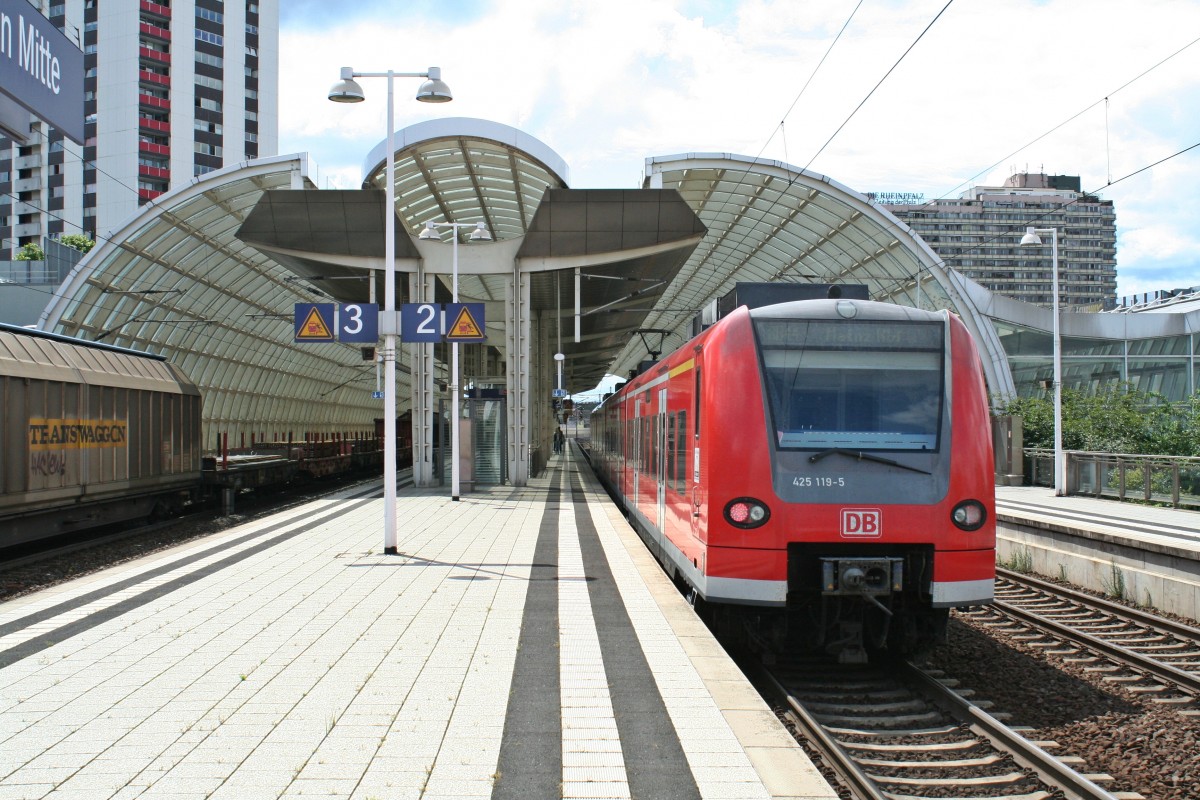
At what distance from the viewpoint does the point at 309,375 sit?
194ft

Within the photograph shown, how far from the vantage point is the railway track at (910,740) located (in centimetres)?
548

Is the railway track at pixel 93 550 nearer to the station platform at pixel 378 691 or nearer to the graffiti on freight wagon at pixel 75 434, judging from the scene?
the graffiti on freight wagon at pixel 75 434

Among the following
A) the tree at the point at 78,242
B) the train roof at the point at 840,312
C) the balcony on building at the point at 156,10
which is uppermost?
the balcony on building at the point at 156,10

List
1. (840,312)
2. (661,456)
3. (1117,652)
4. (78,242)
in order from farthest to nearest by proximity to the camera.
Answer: (78,242)
(661,456)
(1117,652)
(840,312)

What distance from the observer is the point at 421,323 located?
13.2 m

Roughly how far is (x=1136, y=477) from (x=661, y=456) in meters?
12.9

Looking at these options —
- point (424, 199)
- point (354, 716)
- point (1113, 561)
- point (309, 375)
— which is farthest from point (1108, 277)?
point (354, 716)

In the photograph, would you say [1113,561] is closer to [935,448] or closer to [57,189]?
[935,448]

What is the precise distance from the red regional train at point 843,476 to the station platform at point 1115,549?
554cm

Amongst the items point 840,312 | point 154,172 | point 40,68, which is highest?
point 154,172

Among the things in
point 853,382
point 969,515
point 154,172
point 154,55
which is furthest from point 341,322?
point 154,55

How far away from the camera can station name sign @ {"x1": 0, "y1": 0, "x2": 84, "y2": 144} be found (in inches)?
185

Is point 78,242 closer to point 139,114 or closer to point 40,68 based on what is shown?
point 139,114

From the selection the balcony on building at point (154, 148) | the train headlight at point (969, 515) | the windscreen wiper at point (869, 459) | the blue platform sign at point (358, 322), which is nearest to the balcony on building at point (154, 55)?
→ the balcony on building at point (154, 148)
